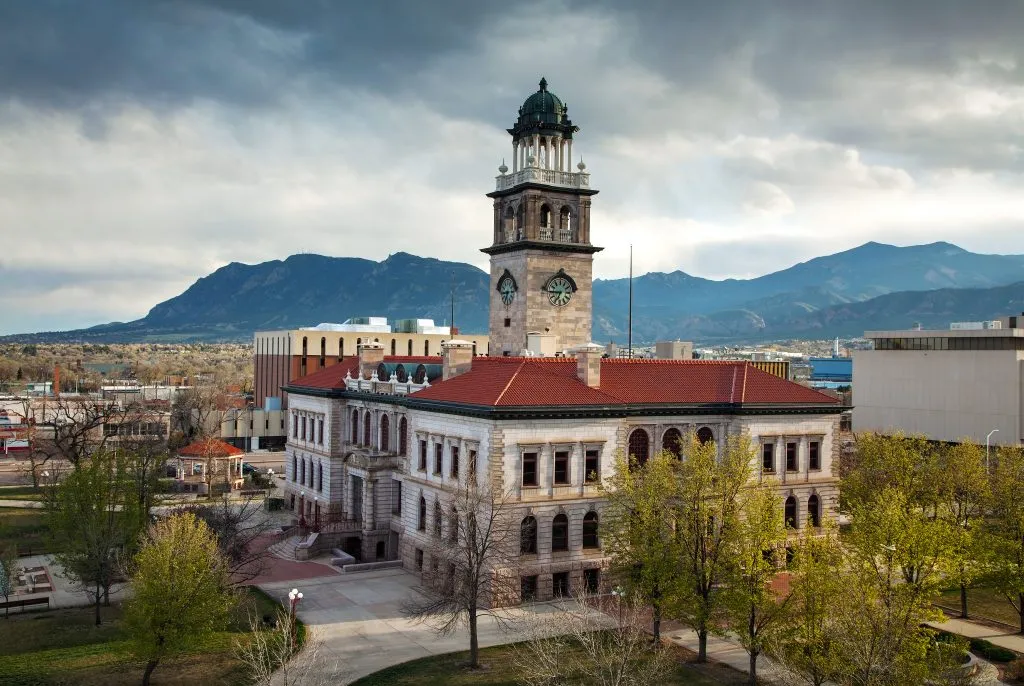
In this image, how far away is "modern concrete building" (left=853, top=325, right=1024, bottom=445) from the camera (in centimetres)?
9131

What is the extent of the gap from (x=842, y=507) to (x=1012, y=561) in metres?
23.9

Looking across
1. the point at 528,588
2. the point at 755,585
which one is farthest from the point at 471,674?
the point at 755,585

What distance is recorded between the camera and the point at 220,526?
5128 centimetres

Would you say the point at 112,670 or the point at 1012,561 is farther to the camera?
the point at 1012,561

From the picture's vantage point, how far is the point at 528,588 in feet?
162

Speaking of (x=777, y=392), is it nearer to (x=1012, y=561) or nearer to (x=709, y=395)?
(x=709, y=395)

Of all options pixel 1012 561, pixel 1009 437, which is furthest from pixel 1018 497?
pixel 1009 437

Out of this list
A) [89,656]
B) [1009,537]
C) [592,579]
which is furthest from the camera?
[592,579]

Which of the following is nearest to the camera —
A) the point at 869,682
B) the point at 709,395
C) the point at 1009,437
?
the point at 869,682

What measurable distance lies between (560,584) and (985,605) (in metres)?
23.6

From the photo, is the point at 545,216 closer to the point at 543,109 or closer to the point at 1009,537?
the point at 543,109

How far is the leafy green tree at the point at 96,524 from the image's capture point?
46031 millimetres

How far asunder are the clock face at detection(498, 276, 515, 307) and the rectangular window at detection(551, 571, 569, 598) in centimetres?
2179

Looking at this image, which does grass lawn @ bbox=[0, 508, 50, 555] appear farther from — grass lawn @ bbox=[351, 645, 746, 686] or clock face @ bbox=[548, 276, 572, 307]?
clock face @ bbox=[548, 276, 572, 307]
